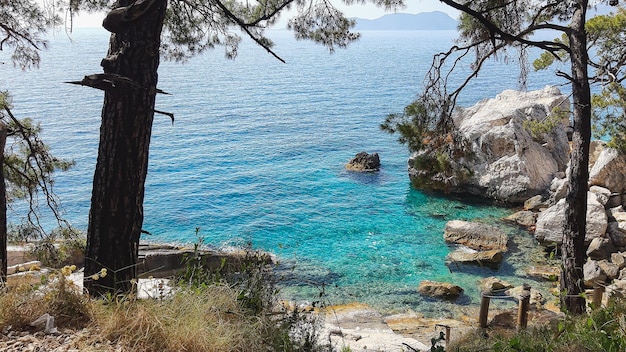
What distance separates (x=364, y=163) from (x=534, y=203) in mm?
10016

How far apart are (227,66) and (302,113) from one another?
123 ft

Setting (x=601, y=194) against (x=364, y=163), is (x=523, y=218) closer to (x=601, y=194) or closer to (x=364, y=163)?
(x=601, y=194)

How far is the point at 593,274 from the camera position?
13867 millimetres

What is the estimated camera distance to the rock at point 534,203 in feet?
66.7

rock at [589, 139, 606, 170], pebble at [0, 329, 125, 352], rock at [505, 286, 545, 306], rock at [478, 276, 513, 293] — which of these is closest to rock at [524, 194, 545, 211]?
rock at [589, 139, 606, 170]

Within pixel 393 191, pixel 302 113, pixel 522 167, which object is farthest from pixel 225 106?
pixel 522 167

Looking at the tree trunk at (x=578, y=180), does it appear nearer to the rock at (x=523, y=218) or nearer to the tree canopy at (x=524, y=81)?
the tree canopy at (x=524, y=81)

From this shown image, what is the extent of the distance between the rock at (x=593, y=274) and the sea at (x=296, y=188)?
1251 millimetres

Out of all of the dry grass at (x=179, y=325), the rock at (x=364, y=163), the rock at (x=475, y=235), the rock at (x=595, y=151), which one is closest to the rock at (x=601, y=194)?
the rock at (x=595, y=151)

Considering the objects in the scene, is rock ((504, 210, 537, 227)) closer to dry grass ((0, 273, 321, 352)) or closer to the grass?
the grass

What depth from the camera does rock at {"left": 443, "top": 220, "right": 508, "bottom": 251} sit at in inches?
682

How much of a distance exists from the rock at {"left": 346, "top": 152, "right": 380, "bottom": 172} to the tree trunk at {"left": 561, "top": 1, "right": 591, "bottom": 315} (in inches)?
795

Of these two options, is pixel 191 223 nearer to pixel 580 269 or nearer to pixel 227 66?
pixel 580 269

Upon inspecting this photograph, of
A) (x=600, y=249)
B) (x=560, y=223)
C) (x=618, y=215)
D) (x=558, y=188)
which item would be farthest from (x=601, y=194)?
(x=600, y=249)
